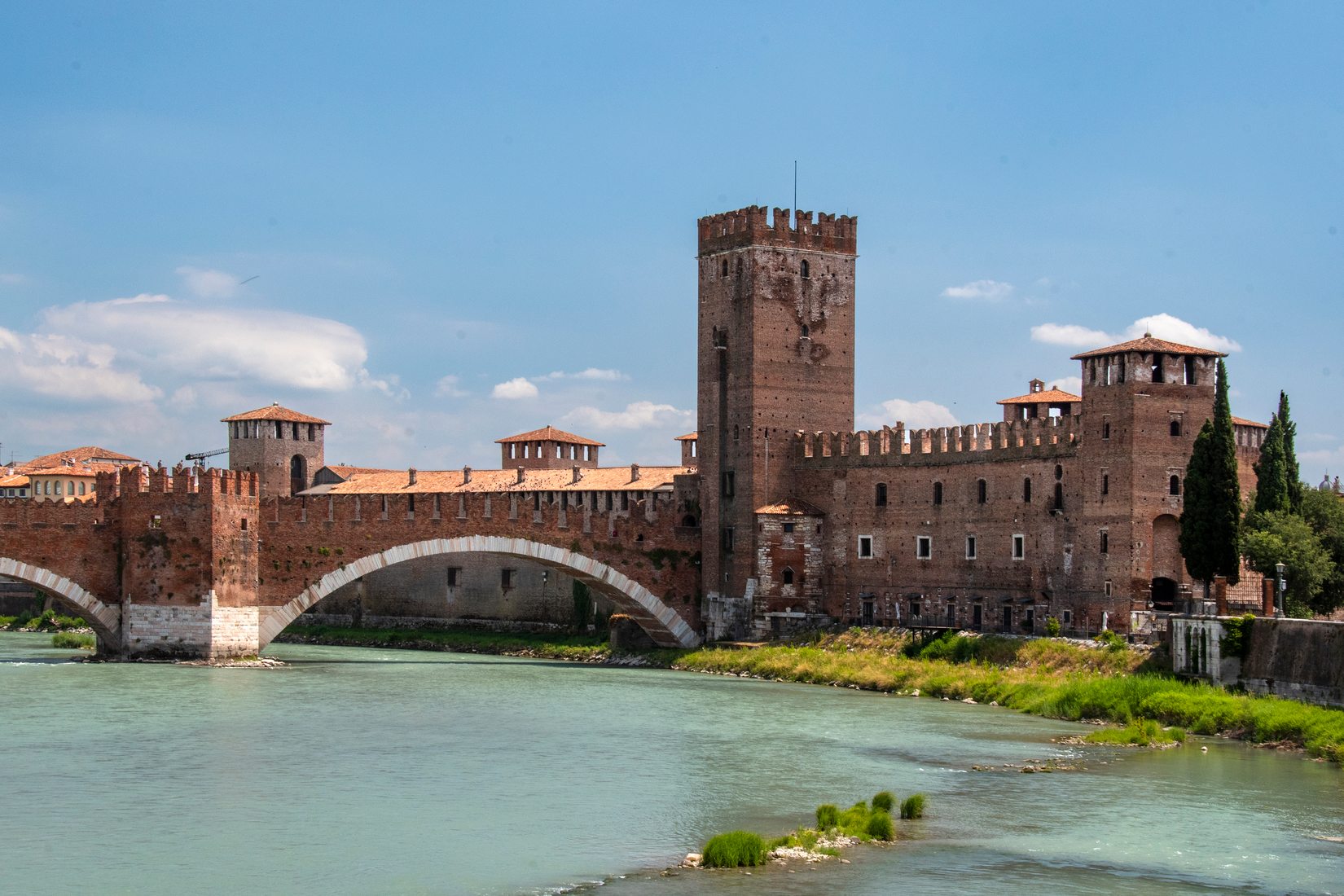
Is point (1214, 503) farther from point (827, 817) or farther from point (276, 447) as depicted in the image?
point (276, 447)

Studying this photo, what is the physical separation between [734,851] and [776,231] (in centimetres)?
2620

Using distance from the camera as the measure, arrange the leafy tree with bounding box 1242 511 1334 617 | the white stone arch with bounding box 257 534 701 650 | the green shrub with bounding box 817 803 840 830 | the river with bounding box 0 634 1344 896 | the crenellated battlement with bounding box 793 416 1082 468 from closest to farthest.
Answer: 1. the river with bounding box 0 634 1344 896
2. the green shrub with bounding box 817 803 840 830
3. the leafy tree with bounding box 1242 511 1334 617
4. the crenellated battlement with bounding box 793 416 1082 468
5. the white stone arch with bounding box 257 534 701 650

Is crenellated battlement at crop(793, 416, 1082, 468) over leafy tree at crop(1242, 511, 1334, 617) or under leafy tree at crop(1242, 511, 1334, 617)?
over

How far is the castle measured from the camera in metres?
32.9

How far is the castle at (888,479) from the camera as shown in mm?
32938

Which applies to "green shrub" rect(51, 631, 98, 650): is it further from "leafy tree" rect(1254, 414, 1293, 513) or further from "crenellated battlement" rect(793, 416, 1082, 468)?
"leafy tree" rect(1254, 414, 1293, 513)

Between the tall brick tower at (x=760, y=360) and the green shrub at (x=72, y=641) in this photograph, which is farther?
the green shrub at (x=72, y=641)

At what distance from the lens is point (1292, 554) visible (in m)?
29.7

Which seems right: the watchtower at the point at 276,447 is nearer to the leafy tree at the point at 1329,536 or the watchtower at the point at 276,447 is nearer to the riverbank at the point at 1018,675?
the riverbank at the point at 1018,675

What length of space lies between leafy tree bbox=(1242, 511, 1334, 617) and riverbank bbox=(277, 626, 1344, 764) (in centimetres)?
262

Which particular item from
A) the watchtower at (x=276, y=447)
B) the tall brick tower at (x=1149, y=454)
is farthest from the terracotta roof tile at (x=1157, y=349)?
the watchtower at (x=276, y=447)

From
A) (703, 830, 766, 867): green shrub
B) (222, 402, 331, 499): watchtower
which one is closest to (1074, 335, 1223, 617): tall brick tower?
(703, 830, 766, 867): green shrub

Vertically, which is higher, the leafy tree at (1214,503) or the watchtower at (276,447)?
the watchtower at (276,447)

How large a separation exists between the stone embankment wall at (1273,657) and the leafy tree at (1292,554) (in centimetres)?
202
